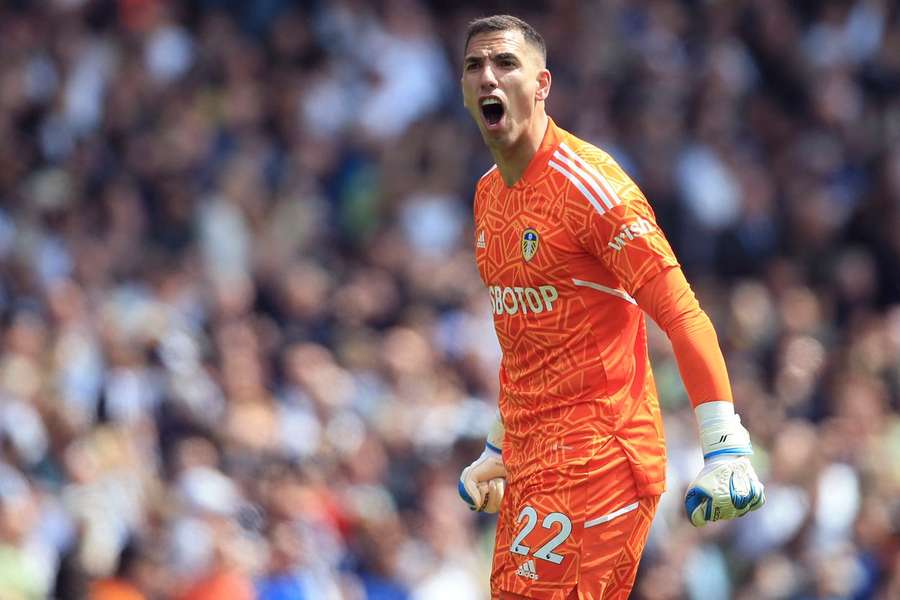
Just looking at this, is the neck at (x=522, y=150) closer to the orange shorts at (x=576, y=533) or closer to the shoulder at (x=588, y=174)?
the shoulder at (x=588, y=174)

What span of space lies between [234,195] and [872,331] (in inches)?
202

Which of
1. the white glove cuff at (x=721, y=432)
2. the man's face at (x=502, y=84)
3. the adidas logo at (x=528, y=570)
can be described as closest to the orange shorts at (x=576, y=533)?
the adidas logo at (x=528, y=570)

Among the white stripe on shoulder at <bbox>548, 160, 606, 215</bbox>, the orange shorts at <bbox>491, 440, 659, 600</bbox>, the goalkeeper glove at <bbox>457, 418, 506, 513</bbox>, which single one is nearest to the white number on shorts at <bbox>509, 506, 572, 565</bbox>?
the orange shorts at <bbox>491, 440, 659, 600</bbox>

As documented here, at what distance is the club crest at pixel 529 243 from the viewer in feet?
17.5

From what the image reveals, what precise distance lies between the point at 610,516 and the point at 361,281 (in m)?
7.07

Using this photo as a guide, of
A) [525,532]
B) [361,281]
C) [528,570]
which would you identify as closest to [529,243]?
[525,532]

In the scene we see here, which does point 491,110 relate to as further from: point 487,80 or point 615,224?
point 615,224

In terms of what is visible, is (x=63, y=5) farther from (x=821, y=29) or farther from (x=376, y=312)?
(x=821, y=29)

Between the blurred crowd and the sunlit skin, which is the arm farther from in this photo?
the blurred crowd

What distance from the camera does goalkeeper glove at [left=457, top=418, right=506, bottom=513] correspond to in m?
5.84

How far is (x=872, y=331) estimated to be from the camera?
466 inches

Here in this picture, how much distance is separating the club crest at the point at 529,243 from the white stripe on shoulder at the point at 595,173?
279 millimetres

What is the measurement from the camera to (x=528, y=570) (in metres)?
5.29

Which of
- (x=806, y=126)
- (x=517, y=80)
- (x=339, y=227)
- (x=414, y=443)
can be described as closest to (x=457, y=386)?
(x=414, y=443)
